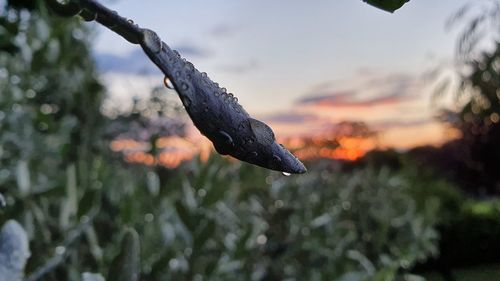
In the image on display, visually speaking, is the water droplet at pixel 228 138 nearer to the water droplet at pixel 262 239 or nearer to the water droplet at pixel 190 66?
the water droplet at pixel 190 66

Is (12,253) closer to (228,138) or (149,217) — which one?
(228,138)

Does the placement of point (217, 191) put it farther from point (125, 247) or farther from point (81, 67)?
point (81, 67)

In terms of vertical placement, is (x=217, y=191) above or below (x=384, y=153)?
below

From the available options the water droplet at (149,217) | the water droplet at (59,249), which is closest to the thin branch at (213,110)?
the water droplet at (59,249)

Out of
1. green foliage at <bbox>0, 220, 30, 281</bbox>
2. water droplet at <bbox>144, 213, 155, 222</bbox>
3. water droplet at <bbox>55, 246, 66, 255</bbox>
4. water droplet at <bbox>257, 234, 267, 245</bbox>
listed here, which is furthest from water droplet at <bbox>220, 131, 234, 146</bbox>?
water droplet at <bbox>257, 234, 267, 245</bbox>

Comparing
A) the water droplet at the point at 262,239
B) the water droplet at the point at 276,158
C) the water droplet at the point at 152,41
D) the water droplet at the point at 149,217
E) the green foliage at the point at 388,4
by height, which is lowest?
the water droplet at the point at 276,158

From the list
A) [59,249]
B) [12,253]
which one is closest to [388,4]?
[12,253]

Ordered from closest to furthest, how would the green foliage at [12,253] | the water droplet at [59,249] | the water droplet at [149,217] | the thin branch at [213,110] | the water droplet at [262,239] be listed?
the thin branch at [213,110] → the green foliage at [12,253] → the water droplet at [59,249] → the water droplet at [149,217] → the water droplet at [262,239]

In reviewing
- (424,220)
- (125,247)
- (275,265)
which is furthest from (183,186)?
(424,220)

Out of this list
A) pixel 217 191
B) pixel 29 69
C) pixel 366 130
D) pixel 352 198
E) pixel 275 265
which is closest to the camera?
pixel 217 191

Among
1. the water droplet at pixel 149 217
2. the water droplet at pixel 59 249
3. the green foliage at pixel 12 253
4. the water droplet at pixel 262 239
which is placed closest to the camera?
the green foliage at pixel 12 253

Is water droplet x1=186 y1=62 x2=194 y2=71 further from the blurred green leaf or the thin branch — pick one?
the blurred green leaf
